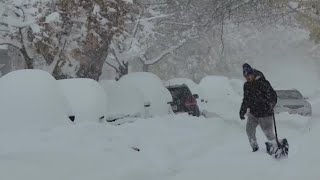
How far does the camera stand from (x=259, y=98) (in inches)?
410

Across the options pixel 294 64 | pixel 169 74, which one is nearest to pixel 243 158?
pixel 169 74

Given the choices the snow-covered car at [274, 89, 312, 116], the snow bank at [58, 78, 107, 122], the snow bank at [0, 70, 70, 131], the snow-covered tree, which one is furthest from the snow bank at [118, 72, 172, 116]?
the snow-covered car at [274, 89, 312, 116]

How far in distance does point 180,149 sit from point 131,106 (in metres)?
2.42

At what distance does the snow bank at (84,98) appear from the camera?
453 inches

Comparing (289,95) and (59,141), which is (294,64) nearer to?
(289,95)

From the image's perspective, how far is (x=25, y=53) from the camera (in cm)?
1580

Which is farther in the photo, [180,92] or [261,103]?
[180,92]

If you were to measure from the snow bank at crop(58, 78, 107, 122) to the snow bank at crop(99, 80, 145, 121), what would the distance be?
4.31 feet

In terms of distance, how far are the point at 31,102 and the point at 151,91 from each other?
4.97 m

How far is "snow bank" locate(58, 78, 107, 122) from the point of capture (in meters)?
11.5

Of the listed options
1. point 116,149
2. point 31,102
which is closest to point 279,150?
point 116,149

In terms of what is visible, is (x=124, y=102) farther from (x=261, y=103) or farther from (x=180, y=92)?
(x=180, y=92)

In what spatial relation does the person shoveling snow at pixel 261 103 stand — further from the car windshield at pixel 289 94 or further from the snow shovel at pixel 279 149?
the car windshield at pixel 289 94

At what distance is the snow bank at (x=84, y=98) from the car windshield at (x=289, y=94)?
35.6 feet
